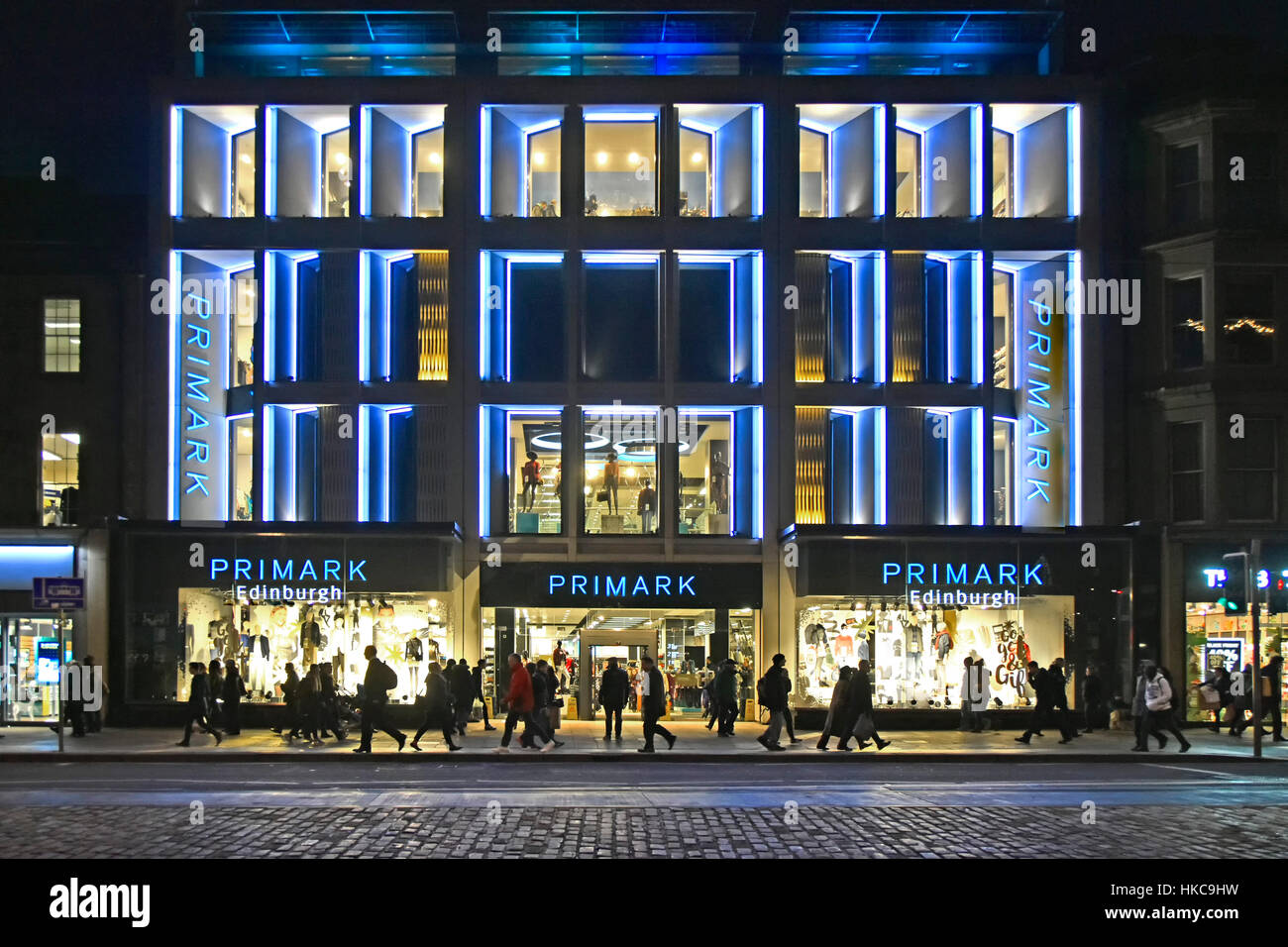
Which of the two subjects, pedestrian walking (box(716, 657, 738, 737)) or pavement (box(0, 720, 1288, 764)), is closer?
pavement (box(0, 720, 1288, 764))

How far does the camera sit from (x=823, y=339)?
29109mm

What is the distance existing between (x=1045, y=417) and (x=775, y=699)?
462 inches

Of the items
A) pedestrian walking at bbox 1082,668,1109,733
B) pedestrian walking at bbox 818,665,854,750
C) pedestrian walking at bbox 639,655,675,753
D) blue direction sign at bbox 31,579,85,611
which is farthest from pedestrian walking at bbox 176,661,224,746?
pedestrian walking at bbox 1082,668,1109,733

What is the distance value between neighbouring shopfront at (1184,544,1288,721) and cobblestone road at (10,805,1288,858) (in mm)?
14408

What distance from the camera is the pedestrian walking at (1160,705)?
73.4 feet

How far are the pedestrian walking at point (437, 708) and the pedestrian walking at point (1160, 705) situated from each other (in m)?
13.1

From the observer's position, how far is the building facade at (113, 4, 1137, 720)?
91.4 feet

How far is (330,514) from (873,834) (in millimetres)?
18938

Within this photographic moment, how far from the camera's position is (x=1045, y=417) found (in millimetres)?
29641

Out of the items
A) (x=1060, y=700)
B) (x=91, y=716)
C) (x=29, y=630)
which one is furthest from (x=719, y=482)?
(x=29, y=630)

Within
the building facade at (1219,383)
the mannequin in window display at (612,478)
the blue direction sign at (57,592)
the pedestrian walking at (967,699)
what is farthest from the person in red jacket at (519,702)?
the building facade at (1219,383)

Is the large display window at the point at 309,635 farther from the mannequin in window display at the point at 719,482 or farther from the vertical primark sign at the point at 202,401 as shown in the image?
the mannequin in window display at the point at 719,482

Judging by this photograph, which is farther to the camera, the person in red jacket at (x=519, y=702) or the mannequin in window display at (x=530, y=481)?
the mannequin in window display at (x=530, y=481)

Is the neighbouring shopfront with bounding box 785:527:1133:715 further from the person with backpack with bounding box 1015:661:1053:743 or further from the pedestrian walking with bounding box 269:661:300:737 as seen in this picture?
the pedestrian walking with bounding box 269:661:300:737
